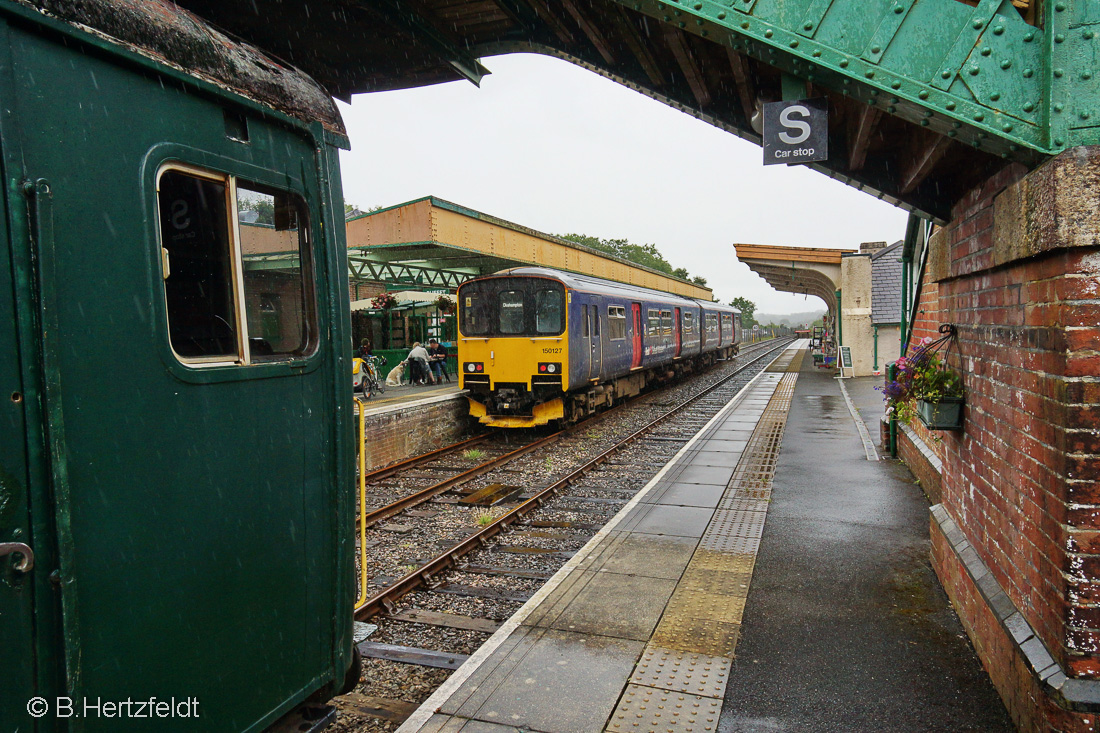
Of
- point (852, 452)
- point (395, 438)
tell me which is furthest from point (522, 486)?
point (852, 452)

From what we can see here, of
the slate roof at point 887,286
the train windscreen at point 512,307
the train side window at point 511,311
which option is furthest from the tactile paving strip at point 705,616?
the slate roof at point 887,286

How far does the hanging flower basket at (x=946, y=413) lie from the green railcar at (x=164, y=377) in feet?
11.2

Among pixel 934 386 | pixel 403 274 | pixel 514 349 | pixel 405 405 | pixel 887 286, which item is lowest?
pixel 405 405

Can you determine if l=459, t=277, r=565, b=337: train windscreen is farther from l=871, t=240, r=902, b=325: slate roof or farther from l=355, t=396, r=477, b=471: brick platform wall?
l=871, t=240, r=902, b=325: slate roof

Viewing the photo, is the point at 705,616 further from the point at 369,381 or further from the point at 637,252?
the point at 637,252

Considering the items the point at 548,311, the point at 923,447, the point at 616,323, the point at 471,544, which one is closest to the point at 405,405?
the point at 548,311

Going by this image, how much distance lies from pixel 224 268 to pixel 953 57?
3017 millimetres

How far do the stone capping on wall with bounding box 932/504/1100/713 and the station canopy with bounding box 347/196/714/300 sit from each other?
10275 mm

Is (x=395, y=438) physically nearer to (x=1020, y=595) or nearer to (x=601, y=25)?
Result: (x=601, y=25)

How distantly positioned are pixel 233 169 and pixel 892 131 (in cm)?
367

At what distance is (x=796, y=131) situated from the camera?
12.2 ft

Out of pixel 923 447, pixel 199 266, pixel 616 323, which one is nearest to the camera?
pixel 199 266

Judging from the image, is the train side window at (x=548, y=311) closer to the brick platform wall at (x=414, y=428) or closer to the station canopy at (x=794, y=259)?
the brick platform wall at (x=414, y=428)

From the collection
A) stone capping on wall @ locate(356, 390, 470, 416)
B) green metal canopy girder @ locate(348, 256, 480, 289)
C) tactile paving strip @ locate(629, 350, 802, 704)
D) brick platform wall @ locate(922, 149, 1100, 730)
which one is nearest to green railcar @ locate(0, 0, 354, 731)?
tactile paving strip @ locate(629, 350, 802, 704)
